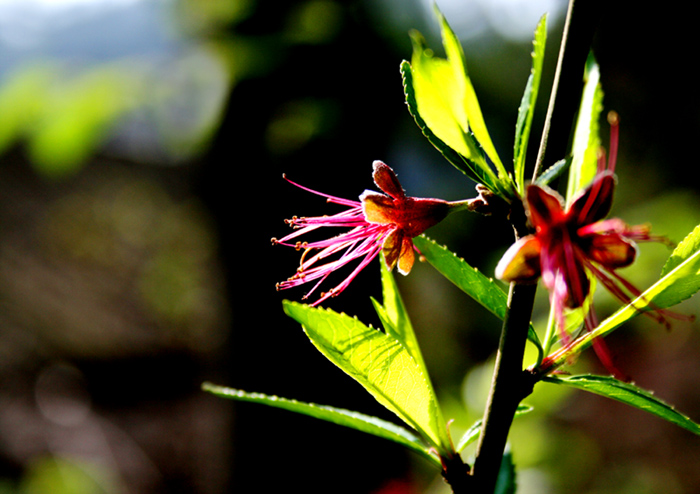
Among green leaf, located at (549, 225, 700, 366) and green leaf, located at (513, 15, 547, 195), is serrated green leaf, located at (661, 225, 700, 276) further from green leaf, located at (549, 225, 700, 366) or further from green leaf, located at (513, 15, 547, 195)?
green leaf, located at (513, 15, 547, 195)

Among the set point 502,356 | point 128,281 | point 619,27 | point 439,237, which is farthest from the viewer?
point 128,281

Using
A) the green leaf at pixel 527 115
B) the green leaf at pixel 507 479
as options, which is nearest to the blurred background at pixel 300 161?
the green leaf at pixel 507 479

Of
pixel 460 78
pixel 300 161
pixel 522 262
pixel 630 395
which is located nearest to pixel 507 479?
pixel 630 395

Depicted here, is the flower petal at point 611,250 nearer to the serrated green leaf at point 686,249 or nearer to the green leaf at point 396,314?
the serrated green leaf at point 686,249

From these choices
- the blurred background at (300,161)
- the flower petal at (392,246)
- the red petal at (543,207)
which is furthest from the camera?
the blurred background at (300,161)

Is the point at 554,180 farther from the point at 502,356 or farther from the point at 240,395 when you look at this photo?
the point at 240,395

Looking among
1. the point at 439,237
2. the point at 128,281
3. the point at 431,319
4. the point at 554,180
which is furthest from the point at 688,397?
the point at 554,180
